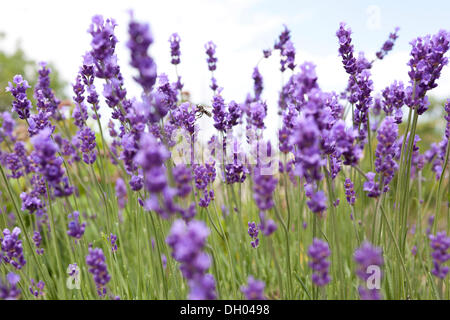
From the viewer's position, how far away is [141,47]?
3.34 ft

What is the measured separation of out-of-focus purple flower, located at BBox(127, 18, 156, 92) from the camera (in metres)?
1.00

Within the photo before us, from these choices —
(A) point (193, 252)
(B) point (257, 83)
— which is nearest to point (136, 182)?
(A) point (193, 252)

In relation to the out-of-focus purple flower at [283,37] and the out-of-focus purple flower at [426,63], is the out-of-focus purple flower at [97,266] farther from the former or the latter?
the out-of-focus purple flower at [283,37]

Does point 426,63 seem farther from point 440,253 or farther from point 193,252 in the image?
point 193,252

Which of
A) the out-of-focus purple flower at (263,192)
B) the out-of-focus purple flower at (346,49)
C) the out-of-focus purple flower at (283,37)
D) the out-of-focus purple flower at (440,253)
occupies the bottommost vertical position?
the out-of-focus purple flower at (440,253)

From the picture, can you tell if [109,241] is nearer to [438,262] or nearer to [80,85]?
[80,85]

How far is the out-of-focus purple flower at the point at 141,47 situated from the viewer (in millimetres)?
1005

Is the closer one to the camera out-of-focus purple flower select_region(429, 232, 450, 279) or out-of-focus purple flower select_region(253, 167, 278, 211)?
out-of-focus purple flower select_region(253, 167, 278, 211)

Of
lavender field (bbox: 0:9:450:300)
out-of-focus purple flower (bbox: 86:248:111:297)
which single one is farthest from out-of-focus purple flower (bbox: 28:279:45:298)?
out-of-focus purple flower (bbox: 86:248:111:297)

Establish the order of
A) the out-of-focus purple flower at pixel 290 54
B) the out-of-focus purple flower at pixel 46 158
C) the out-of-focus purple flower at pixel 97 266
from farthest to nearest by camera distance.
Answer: the out-of-focus purple flower at pixel 290 54 < the out-of-focus purple flower at pixel 97 266 < the out-of-focus purple flower at pixel 46 158

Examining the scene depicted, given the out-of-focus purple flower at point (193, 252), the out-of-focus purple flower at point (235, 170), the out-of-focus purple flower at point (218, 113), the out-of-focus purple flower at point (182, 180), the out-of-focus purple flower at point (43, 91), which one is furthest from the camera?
the out-of-focus purple flower at point (43, 91)

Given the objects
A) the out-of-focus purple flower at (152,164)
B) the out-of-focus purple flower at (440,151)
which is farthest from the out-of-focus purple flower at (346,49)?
the out-of-focus purple flower at (152,164)

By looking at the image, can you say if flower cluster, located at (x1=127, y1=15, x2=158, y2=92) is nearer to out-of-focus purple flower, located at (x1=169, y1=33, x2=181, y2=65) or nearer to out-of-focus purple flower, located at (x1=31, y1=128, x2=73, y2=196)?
out-of-focus purple flower, located at (x1=31, y1=128, x2=73, y2=196)
